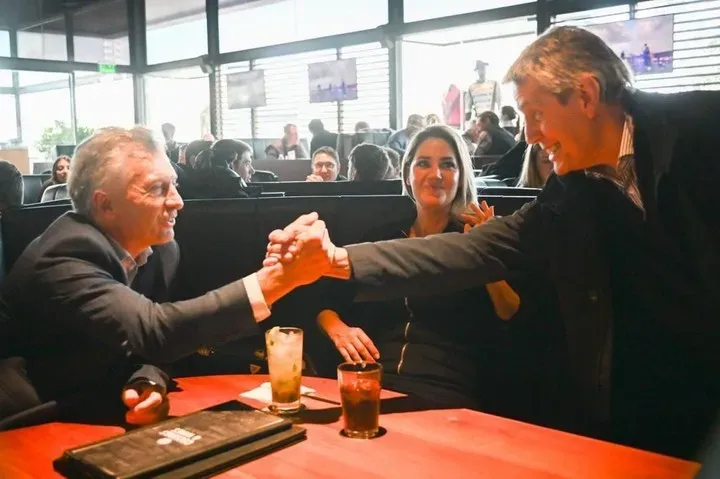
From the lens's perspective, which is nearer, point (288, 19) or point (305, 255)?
point (305, 255)

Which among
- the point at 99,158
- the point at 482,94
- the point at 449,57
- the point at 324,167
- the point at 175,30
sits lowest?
the point at 324,167

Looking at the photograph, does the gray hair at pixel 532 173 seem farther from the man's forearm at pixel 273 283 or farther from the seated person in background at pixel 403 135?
the seated person in background at pixel 403 135

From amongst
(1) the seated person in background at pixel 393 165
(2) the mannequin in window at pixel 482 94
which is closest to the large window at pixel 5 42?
(2) the mannequin in window at pixel 482 94

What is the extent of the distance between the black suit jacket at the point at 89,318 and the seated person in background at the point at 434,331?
1.94ft

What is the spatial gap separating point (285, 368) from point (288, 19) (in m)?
8.96

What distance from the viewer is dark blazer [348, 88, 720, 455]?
5.11 ft

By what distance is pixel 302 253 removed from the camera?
67.5 inches

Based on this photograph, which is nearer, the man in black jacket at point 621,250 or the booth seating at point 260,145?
the man in black jacket at point 621,250

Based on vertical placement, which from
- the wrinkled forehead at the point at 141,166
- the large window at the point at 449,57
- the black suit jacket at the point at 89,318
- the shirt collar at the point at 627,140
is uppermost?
the large window at the point at 449,57

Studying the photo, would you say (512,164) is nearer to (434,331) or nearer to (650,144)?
(434,331)

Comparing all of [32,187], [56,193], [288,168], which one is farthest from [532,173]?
[32,187]

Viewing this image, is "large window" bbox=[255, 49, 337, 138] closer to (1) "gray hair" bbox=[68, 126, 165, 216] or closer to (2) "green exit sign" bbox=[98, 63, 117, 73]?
(2) "green exit sign" bbox=[98, 63, 117, 73]

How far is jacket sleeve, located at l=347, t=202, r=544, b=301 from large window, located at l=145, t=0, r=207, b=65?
983cm

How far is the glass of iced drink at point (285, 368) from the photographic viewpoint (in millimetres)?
1496
